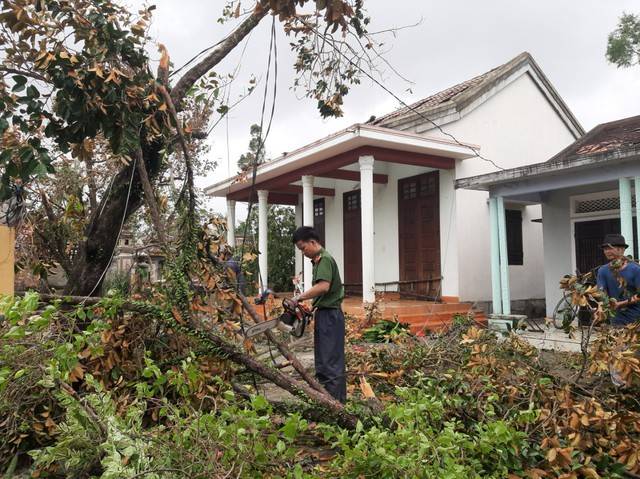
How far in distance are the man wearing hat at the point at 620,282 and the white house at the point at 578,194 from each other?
3807mm

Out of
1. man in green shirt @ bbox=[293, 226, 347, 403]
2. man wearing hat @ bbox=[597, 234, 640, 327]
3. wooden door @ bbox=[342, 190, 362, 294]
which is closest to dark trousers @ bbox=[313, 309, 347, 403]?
man in green shirt @ bbox=[293, 226, 347, 403]

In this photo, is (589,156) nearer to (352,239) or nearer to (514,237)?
(514,237)

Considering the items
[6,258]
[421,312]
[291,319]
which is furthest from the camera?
[421,312]

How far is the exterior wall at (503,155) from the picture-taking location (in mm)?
10977

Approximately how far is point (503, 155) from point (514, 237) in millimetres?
2006

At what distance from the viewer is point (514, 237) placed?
11773 mm

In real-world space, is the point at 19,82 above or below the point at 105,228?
above

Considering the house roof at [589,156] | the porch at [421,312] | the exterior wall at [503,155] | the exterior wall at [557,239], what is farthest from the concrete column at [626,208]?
the exterior wall at [503,155]

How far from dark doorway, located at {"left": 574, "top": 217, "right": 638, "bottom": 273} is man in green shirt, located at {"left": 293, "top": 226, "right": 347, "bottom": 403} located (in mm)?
6998

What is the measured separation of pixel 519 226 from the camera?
11.9 meters

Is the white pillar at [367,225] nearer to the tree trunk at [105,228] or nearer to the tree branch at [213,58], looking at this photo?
the tree branch at [213,58]

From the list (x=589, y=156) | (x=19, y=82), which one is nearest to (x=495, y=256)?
(x=589, y=156)

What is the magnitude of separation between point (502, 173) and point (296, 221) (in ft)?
26.5

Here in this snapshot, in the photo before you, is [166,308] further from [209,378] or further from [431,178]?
[431,178]
